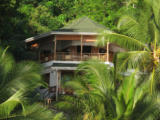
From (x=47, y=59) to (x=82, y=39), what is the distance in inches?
153

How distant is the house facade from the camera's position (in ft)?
95.2

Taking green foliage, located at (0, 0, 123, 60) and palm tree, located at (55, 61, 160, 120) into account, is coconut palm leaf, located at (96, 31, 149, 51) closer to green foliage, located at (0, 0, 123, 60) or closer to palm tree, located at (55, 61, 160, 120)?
palm tree, located at (55, 61, 160, 120)

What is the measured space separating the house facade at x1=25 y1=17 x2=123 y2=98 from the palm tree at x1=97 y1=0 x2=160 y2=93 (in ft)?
31.6

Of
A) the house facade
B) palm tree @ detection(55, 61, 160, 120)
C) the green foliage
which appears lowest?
palm tree @ detection(55, 61, 160, 120)

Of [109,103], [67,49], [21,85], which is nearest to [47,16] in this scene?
[67,49]

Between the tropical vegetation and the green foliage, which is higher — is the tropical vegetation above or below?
below

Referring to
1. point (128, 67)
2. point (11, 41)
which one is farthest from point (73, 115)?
point (11, 41)

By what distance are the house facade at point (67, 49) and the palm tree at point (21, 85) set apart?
12.0 m

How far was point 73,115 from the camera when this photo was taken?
15055 millimetres

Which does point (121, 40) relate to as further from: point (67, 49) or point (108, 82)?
point (67, 49)

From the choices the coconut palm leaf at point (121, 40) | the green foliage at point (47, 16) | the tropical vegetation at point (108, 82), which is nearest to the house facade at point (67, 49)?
the green foliage at point (47, 16)

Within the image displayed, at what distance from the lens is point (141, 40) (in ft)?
59.1

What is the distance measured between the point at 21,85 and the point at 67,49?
17.6 m

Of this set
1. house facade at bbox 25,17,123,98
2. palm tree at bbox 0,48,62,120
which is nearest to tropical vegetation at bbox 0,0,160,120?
palm tree at bbox 0,48,62,120
